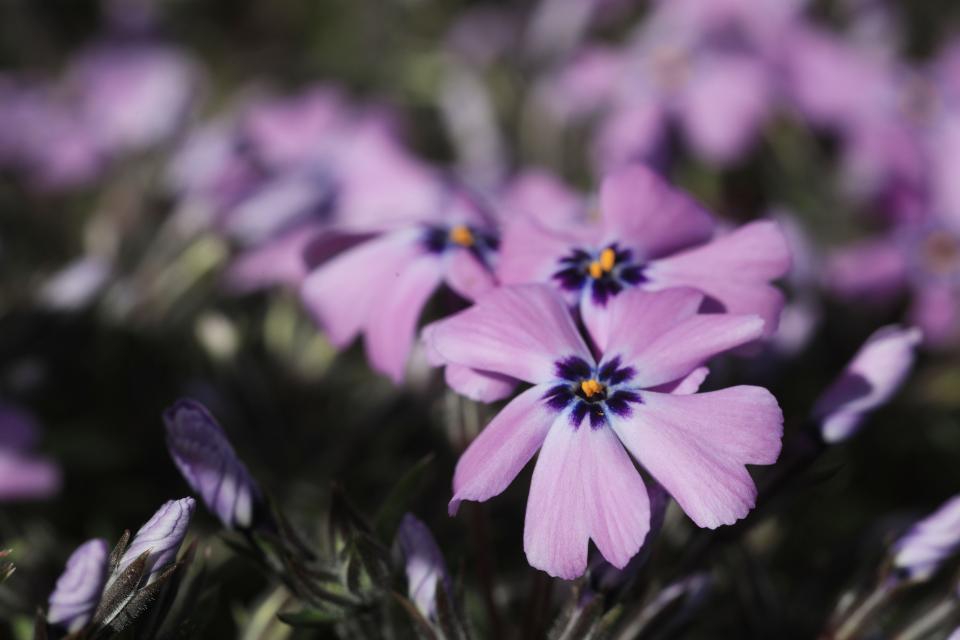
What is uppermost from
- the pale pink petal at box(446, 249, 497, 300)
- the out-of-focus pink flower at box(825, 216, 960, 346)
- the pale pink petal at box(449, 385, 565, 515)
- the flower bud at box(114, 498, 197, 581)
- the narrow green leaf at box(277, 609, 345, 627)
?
the flower bud at box(114, 498, 197, 581)

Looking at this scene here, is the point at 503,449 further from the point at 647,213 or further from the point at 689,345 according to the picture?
the point at 647,213

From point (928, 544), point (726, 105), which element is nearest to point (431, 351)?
point (928, 544)

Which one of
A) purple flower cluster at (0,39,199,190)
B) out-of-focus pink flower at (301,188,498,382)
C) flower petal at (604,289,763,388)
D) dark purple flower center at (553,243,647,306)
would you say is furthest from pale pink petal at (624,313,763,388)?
purple flower cluster at (0,39,199,190)

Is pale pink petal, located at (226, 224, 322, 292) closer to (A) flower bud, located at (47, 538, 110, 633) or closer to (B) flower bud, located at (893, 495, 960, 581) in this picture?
(A) flower bud, located at (47, 538, 110, 633)

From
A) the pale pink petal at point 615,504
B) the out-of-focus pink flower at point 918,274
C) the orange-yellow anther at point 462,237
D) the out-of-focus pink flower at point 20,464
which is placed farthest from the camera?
the out-of-focus pink flower at point 918,274

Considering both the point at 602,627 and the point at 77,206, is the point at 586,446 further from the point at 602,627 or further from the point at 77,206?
the point at 77,206

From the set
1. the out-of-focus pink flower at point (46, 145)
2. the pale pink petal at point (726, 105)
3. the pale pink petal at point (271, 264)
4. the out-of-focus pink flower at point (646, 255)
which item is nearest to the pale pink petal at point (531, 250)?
the out-of-focus pink flower at point (646, 255)

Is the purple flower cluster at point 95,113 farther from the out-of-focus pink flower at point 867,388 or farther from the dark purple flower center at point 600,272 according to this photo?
the out-of-focus pink flower at point 867,388
